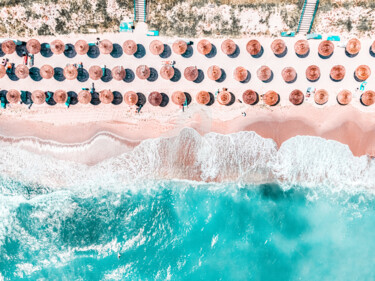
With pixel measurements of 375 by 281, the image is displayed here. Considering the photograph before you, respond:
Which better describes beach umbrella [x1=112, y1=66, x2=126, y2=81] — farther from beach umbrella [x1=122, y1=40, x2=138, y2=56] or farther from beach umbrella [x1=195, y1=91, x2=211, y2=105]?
beach umbrella [x1=195, y1=91, x2=211, y2=105]

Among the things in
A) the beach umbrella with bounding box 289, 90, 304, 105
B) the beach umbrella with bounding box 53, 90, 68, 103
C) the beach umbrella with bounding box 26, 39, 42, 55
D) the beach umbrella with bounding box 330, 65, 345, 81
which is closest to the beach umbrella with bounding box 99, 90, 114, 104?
the beach umbrella with bounding box 53, 90, 68, 103

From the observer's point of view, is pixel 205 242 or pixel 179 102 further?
pixel 205 242

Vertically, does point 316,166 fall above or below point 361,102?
below

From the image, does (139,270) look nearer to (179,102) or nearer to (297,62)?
(179,102)

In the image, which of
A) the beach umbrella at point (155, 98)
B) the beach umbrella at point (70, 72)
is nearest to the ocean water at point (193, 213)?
the beach umbrella at point (155, 98)

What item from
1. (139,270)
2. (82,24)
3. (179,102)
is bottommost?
(139,270)

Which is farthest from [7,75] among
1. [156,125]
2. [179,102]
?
[179,102]
